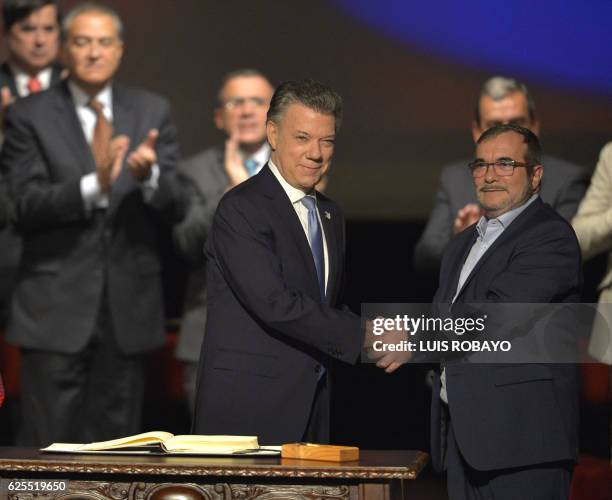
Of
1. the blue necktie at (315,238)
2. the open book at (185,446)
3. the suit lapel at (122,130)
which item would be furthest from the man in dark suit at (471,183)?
the open book at (185,446)

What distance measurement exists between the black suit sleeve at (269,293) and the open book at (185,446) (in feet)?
1.21

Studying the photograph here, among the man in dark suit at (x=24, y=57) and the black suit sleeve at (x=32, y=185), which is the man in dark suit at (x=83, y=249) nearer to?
the black suit sleeve at (x=32, y=185)

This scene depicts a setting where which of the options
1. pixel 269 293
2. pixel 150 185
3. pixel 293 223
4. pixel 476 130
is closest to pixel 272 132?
pixel 293 223

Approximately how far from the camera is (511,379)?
3.23 metres

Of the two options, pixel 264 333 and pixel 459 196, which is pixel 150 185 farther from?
pixel 264 333

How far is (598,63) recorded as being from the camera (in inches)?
208

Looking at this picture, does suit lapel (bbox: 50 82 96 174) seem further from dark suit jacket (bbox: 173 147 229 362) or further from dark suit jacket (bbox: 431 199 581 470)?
dark suit jacket (bbox: 431 199 581 470)

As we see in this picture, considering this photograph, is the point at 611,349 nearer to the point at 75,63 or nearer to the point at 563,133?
the point at 563,133

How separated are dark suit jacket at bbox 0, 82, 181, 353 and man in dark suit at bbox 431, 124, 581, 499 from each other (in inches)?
74.1

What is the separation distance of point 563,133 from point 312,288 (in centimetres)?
225

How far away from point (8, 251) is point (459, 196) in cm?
183

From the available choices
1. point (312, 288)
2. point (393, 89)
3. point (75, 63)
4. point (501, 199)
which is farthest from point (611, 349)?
point (75, 63)

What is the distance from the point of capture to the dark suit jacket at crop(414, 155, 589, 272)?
16.1 feet

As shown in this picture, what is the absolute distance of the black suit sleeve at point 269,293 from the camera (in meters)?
3.21
